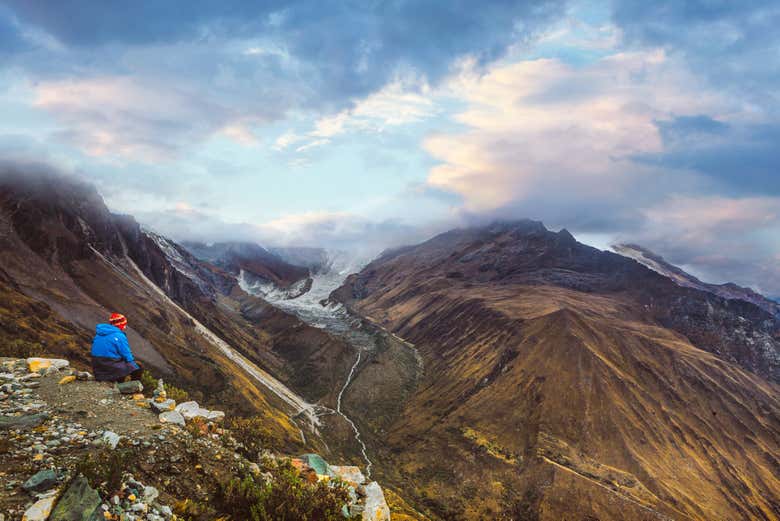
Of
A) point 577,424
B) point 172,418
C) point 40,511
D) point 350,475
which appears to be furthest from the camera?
point 577,424

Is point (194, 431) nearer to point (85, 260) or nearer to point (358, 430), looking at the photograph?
point (358, 430)

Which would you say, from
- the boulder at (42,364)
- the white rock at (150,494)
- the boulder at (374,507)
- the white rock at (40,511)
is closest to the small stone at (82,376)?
the boulder at (42,364)

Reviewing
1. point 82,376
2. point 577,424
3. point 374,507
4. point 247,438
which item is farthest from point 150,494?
point 577,424

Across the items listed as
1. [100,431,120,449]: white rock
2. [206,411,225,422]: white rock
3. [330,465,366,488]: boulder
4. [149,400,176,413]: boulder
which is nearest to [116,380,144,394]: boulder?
[149,400,176,413]: boulder

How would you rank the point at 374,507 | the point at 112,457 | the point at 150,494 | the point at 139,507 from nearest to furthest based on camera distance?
1. the point at 139,507
2. the point at 150,494
3. the point at 112,457
4. the point at 374,507

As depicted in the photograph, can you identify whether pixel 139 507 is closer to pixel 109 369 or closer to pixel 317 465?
pixel 317 465

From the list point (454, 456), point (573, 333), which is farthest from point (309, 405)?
point (573, 333)

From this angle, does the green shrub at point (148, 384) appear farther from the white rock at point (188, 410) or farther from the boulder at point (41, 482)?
the boulder at point (41, 482)
